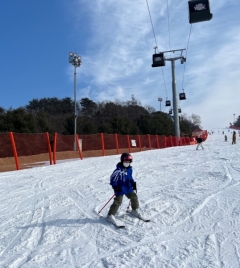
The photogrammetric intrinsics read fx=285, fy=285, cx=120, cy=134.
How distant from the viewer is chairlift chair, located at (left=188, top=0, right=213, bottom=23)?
13.6 m

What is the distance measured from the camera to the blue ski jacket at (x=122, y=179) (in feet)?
16.0

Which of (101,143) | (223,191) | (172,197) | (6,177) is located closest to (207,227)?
(172,197)

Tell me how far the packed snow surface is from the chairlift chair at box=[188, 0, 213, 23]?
890cm

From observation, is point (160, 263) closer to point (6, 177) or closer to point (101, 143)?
point (6, 177)

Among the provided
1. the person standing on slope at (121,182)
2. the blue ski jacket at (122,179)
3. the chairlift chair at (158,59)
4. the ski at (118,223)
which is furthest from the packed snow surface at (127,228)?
the chairlift chair at (158,59)

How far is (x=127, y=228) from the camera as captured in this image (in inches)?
182

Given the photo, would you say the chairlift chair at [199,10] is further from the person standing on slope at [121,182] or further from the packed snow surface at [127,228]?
the person standing on slope at [121,182]

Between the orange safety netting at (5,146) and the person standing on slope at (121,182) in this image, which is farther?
the orange safety netting at (5,146)

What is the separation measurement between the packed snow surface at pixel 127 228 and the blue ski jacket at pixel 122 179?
0.57 m

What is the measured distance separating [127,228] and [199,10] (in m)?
12.4

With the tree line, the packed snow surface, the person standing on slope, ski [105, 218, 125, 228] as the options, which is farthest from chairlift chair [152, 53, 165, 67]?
ski [105, 218, 125, 228]

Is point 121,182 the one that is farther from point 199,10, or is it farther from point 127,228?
point 199,10

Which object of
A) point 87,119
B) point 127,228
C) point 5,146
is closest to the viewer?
point 127,228

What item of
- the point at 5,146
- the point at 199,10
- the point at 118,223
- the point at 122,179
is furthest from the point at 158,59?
the point at 118,223
